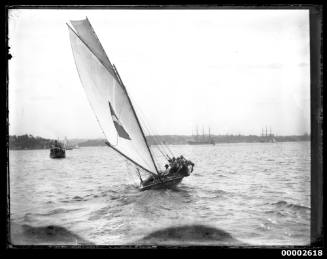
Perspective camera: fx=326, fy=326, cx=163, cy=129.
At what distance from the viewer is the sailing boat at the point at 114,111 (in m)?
A: 2.56

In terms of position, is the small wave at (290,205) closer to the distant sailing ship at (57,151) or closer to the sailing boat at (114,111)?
the sailing boat at (114,111)

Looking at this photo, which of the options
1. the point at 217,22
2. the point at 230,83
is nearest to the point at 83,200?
the point at 230,83

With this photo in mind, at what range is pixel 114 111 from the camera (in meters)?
2.78

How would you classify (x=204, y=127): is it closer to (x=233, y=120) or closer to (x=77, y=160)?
(x=233, y=120)

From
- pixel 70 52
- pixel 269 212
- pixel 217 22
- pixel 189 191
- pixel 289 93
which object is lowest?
pixel 269 212

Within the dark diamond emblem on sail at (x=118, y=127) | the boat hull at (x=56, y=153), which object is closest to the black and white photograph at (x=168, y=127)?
the boat hull at (x=56, y=153)

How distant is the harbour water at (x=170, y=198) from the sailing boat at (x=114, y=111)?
4.7 inches

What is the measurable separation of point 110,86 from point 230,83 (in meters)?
0.97

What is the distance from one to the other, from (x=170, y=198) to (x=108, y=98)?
0.97 m

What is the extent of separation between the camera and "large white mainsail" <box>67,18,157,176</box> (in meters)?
2.58

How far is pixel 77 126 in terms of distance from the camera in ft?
8.50

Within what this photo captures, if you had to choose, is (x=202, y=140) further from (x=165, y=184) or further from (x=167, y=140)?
(x=165, y=184)

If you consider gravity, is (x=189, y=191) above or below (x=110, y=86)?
below
